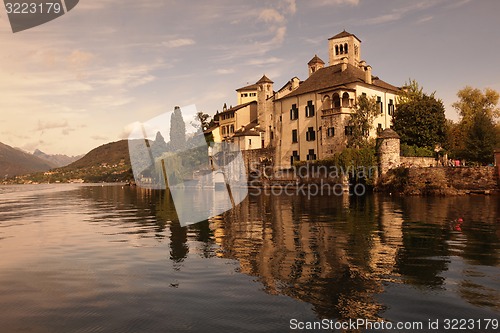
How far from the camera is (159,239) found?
20.0 m

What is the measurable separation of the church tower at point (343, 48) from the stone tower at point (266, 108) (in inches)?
597

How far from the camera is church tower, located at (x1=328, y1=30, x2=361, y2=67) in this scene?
3396 inches

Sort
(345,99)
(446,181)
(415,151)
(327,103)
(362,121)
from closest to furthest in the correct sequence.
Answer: (446,181) → (415,151) → (362,121) → (345,99) → (327,103)

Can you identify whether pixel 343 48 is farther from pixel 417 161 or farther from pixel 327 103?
pixel 417 161

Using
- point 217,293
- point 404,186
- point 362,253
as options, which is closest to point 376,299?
point 217,293

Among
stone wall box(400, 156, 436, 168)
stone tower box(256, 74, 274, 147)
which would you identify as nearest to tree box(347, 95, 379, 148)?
stone wall box(400, 156, 436, 168)

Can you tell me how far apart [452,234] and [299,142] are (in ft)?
164

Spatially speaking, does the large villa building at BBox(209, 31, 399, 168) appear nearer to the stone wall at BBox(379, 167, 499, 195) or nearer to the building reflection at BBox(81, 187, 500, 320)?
the stone wall at BBox(379, 167, 499, 195)

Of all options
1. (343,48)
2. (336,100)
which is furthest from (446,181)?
(343,48)

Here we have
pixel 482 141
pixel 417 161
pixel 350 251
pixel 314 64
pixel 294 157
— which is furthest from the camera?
pixel 314 64

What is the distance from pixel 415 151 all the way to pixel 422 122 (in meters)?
6.14

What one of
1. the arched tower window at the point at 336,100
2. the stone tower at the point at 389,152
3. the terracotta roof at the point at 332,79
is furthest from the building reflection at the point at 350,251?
the terracotta roof at the point at 332,79

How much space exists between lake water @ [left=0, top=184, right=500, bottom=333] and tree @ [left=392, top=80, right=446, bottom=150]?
39.1 metres

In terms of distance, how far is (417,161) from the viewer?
5375cm
